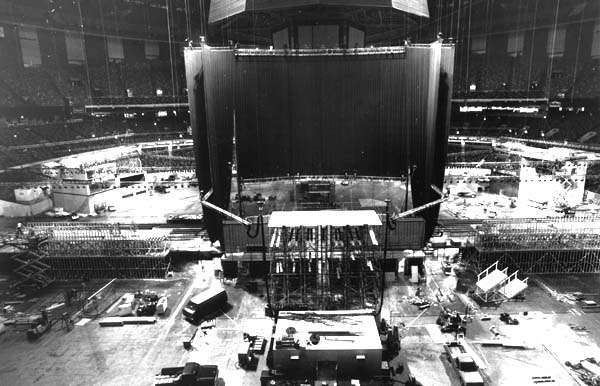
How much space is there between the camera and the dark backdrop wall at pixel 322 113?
113 ft

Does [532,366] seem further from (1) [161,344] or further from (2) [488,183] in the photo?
(2) [488,183]

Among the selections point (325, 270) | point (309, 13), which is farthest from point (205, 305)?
point (309, 13)

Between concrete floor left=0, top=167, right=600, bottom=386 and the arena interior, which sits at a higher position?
the arena interior

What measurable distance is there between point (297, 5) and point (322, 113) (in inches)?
364

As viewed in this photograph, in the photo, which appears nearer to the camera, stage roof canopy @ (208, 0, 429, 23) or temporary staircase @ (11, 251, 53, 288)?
temporary staircase @ (11, 251, 53, 288)

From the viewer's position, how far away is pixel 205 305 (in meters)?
24.0

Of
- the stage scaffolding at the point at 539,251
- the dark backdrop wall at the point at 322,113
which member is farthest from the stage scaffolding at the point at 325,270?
the dark backdrop wall at the point at 322,113

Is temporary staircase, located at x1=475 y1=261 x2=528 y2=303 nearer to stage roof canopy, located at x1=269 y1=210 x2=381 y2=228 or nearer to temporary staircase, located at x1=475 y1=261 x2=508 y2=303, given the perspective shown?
temporary staircase, located at x1=475 y1=261 x2=508 y2=303

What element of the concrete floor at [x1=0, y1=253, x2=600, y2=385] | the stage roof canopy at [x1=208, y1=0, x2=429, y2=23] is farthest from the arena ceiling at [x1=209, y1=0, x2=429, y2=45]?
the concrete floor at [x1=0, y1=253, x2=600, y2=385]

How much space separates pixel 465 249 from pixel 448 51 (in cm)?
1537

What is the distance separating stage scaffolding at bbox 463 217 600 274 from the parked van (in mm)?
17292

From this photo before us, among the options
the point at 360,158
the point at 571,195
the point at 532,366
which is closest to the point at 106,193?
the point at 360,158

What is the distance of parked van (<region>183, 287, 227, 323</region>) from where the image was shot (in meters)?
23.5

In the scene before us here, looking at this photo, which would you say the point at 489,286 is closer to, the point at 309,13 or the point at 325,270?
the point at 325,270
